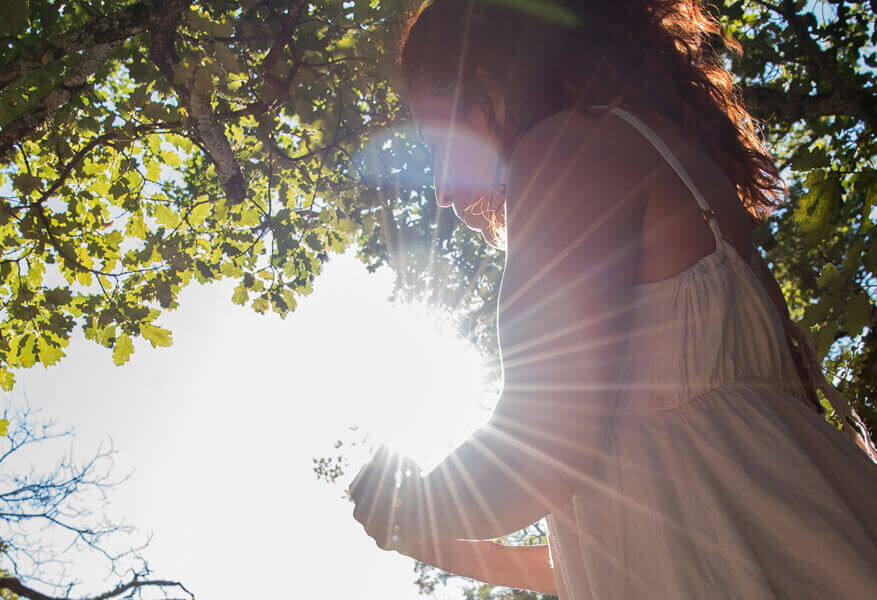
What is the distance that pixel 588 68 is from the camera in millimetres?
1320

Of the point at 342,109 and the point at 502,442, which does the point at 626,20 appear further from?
the point at 342,109

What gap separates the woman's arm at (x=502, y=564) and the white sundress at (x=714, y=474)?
38cm

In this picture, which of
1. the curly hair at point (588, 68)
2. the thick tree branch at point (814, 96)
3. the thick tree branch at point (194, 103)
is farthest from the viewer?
the thick tree branch at point (814, 96)

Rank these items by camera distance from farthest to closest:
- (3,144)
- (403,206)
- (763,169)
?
(403,206), (3,144), (763,169)

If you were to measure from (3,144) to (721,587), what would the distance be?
4.11 metres

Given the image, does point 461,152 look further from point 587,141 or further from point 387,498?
point 387,498

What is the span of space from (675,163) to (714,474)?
618 millimetres

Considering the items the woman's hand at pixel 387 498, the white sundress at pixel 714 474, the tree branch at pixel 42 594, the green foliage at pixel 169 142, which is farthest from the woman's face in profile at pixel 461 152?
the tree branch at pixel 42 594

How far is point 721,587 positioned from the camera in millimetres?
731

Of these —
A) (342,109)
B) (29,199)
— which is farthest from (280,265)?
(29,199)

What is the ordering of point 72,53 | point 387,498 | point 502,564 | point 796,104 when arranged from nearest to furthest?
point 387,498 → point 502,564 → point 72,53 → point 796,104

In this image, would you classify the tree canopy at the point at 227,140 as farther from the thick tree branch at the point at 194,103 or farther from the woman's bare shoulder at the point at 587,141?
the woman's bare shoulder at the point at 587,141

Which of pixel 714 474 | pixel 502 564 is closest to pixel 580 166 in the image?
pixel 714 474

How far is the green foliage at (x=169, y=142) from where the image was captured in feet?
10.3
